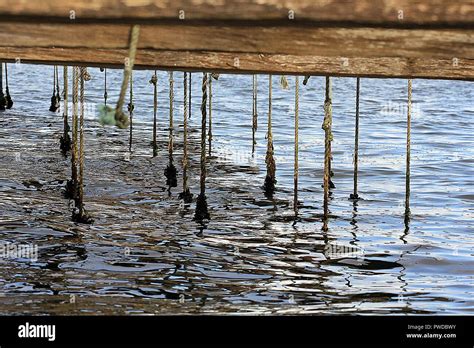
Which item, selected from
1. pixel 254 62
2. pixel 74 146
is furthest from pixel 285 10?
pixel 74 146

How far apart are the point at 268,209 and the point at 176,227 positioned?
1792 millimetres

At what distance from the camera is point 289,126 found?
22.4 m

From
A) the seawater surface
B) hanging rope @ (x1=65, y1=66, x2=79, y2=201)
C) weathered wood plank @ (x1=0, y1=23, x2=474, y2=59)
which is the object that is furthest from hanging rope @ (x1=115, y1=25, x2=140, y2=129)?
hanging rope @ (x1=65, y1=66, x2=79, y2=201)

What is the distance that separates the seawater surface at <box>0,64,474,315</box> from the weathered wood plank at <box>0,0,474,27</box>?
5411 mm

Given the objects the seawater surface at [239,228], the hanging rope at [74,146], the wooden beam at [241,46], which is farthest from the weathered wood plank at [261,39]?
the hanging rope at [74,146]

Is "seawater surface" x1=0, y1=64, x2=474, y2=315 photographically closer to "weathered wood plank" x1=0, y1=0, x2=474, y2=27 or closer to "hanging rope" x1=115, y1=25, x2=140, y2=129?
"hanging rope" x1=115, y1=25, x2=140, y2=129

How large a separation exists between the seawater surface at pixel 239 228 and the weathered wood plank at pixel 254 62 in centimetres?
513

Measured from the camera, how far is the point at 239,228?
12.0 meters

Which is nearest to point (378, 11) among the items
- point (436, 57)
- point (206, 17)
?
point (436, 57)

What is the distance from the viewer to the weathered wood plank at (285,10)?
2.94m

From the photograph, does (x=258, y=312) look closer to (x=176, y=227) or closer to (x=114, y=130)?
(x=176, y=227)

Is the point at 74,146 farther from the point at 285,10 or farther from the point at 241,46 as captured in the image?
the point at 285,10

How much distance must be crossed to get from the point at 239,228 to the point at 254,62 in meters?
8.77

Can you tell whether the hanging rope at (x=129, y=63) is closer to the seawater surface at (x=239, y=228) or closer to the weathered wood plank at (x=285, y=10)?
the weathered wood plank at (x=285, y=10)
